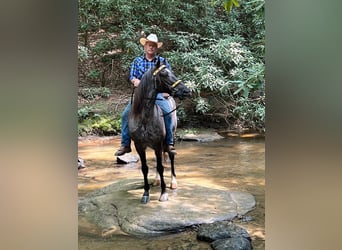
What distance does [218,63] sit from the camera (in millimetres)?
5336

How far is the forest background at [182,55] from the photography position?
16.8ft

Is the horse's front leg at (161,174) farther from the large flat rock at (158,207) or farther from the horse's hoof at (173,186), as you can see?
the horse's hoof at (173,186)

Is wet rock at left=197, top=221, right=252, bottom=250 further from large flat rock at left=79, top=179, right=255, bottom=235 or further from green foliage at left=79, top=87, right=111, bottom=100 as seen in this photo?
green foliage at left=79, top=87, right=111, bottom=100

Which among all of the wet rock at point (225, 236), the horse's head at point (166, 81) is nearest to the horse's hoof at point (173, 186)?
the wet rock at point (225, 236)

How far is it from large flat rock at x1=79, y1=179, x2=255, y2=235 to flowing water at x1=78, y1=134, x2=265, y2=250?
81mm

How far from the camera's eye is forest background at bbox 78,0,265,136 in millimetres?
5133

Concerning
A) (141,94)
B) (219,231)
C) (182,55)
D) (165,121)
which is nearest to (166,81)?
(141,94)

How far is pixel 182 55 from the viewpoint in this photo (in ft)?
17.0

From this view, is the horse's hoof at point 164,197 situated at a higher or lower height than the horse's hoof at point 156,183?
lower

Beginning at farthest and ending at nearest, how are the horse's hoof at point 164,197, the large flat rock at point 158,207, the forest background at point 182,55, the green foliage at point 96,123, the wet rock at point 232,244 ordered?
the forest background at point 182,55
the green foliage at point 96,123
the horse's hoof at point 164,197
the large flat rock at point 158,207
the wet rock at point 232,244

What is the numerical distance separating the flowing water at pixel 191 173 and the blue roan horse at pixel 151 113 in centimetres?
17

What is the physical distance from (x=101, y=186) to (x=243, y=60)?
2612 mm

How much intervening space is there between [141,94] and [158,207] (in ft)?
2.87
